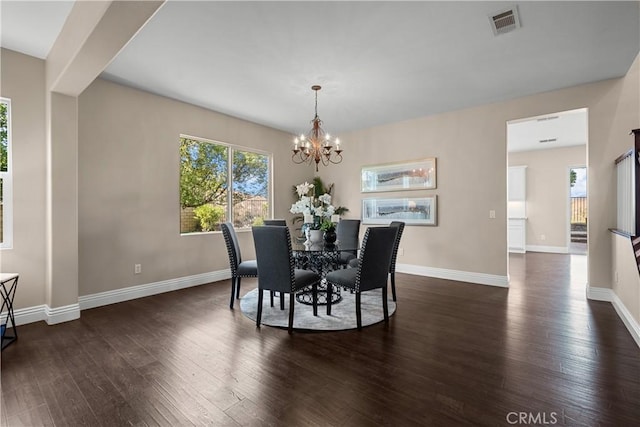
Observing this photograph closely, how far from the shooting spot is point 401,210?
18.3 feet

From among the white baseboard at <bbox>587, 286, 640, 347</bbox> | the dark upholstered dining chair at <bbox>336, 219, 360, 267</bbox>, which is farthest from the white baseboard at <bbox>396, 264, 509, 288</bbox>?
the dark upholstered dining chair at <bbox>336, 219, 360, 267</bbox>

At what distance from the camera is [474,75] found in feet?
11.8

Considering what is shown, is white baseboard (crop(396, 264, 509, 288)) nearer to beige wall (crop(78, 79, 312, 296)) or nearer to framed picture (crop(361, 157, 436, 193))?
framed picture (crop(361, 157, 436, 193))

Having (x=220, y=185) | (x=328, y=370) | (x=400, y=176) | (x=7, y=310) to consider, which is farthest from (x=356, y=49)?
(x=7, y=310)

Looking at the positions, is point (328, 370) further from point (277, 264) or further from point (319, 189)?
point (319, 189)

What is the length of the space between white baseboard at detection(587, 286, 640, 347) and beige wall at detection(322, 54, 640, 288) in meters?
0.09

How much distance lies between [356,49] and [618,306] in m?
4.11

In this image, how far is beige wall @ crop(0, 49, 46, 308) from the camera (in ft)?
9.77

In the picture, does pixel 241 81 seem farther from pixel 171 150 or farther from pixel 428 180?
pixel 428 180

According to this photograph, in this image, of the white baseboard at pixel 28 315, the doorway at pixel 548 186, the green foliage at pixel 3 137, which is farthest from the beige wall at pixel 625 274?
the green foliage at pixel 3 137

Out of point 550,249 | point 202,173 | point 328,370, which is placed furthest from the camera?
point 550,249

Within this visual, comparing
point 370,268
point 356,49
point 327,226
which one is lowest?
point 370,268

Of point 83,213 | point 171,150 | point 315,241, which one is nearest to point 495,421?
point 315,241

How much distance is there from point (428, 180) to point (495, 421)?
4146mm
